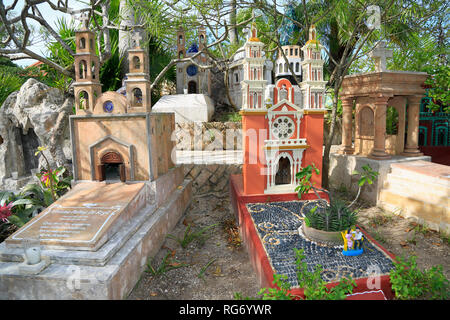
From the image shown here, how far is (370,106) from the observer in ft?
30.4

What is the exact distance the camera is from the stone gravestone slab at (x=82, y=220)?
4.73 meters

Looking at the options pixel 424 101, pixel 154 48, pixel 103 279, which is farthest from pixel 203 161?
pixel 424 101

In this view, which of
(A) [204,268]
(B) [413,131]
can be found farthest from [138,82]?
(B) [413,131]

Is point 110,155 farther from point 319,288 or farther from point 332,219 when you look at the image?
point 319,288

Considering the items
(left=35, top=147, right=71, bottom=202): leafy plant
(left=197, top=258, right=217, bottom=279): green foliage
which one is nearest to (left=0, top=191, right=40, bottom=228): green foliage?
(left=35, top=147, right=71, bottom=202): leafy plant

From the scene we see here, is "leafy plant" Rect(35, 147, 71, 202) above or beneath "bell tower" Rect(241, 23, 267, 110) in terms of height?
beneath

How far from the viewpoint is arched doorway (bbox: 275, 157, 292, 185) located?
24.7 ft

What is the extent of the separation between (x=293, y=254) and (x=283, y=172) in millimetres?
3011

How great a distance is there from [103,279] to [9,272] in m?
1.47

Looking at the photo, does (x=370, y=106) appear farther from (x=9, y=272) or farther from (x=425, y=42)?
(x=9, y=272)

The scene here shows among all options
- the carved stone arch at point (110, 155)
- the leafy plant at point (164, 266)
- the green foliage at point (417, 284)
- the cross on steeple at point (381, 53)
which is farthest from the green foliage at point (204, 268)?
the cross on steeple at point (381, 53)

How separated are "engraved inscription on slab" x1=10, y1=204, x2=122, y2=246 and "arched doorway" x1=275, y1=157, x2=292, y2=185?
12.8 ft

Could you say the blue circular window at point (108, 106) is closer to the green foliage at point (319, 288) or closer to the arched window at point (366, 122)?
the green foliage at point (319, 288)

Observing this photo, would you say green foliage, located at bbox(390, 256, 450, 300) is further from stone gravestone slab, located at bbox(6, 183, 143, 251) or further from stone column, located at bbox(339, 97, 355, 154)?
stone column, located at bbox(339, 97, 355, 154)
